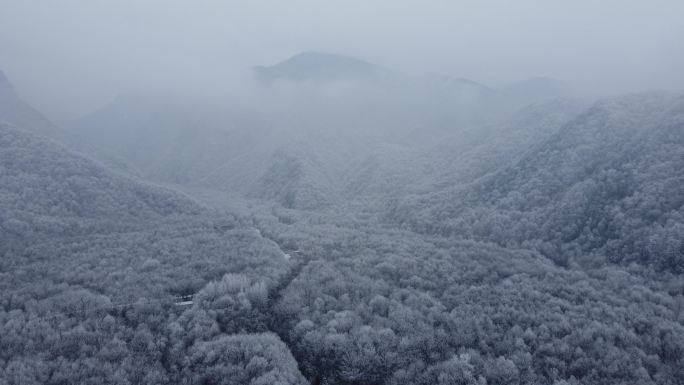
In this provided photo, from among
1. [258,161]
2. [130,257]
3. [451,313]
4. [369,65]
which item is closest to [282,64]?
[369,65]

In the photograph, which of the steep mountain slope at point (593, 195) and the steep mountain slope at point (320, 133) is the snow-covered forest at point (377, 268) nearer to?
the steep mountain slope at point (593, 195)

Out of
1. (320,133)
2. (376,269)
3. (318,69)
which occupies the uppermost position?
(318,69)

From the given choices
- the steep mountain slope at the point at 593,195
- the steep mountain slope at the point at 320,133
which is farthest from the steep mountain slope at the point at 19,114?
the steep mountain slope at the point at 593,195

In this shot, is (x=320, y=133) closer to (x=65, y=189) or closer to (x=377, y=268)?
(x=65, y=189)

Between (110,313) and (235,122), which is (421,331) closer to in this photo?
(110,313)

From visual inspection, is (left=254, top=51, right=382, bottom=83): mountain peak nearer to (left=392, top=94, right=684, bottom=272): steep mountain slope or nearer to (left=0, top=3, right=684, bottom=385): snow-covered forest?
(left=0, top=3, right=684, bottom=385): snow-covered forest

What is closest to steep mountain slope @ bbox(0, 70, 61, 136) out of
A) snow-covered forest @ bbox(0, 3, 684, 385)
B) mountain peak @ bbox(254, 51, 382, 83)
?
snow-covered forest @ bbox(0, 3, 684, 385)

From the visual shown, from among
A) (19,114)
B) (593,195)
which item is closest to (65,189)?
(593,195)
